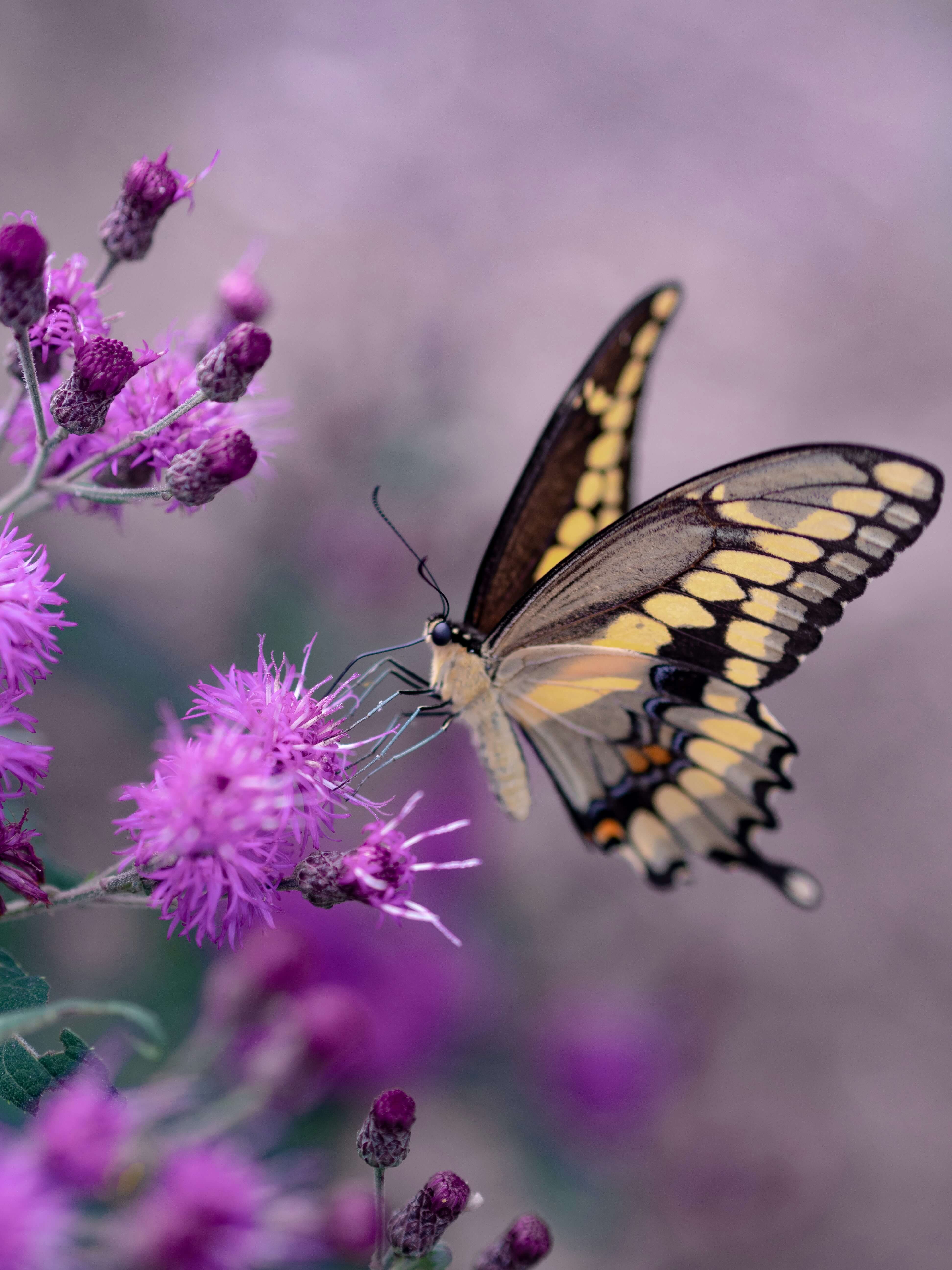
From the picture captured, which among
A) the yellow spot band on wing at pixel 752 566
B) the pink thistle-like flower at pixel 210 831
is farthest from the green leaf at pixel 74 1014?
the yellow spot band on wing at pixel 752 566

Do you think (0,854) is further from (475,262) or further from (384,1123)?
(475,262)

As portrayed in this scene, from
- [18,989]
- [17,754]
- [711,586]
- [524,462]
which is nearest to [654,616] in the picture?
[711,586]

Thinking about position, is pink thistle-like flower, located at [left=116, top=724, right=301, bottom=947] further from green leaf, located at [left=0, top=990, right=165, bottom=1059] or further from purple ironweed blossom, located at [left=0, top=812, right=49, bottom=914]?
green leaf, located at [left=0, top=990, right=165, bottom=1059]

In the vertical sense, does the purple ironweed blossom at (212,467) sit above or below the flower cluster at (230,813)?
above

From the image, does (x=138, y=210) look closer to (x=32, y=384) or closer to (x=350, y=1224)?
(x=32, y=384)

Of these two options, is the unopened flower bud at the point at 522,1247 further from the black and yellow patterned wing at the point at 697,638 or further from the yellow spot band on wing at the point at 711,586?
the yellow spot band on wing at the point at 711,586

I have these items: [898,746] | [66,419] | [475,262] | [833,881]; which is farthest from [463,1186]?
[475,262]
